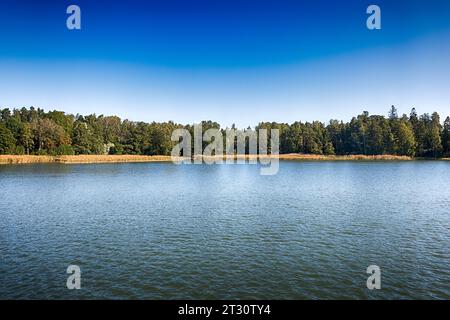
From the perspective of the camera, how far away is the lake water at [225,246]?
14.7 m

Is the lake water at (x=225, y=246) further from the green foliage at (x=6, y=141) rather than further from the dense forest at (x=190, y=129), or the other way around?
the dense forest at (x=190, y=129)

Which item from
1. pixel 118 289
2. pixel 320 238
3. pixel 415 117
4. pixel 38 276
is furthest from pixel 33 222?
pixel 415 117

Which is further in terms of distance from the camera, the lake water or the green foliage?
the green foliage

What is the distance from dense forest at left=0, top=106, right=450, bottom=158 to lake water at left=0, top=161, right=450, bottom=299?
309 feet

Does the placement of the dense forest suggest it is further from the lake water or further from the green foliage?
the lake water

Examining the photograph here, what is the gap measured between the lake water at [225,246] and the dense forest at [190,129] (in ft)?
309

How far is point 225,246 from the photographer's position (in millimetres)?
20156

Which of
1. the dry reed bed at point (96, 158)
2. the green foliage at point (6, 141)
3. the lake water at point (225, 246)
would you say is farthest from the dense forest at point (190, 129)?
the lake water at point (225, 246)

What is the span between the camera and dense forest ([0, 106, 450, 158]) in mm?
120006

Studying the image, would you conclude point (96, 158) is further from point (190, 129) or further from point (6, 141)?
point (190, 129)

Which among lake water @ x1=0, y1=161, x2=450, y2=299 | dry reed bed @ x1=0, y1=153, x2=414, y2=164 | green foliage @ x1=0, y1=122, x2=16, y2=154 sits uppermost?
green foliage @ x1=0, y1=122, x2=16, y2=154

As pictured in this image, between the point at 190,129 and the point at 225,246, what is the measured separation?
516 ft

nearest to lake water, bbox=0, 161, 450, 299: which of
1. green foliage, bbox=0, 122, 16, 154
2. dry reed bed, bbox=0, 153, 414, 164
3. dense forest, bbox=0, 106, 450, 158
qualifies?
dry reed bed, bbox=0, 153, 414, 164

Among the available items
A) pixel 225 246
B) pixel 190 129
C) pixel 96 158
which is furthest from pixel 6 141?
pixel 225 246
